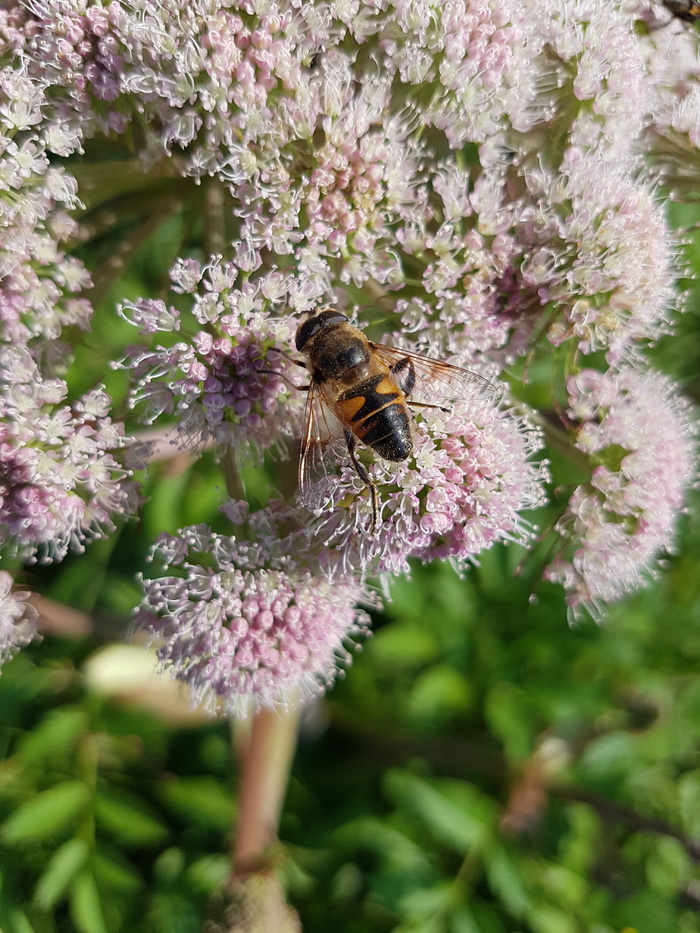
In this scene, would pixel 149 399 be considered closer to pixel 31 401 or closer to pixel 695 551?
pixel 31 401

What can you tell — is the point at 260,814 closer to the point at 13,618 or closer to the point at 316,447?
the point at 13,618

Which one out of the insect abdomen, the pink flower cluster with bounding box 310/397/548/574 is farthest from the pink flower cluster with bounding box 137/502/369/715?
the insect abdomen

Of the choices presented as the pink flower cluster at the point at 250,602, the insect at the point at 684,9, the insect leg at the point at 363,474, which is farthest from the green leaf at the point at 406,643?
the insect at the point at 684,9

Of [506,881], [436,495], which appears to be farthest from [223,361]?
[506,881]

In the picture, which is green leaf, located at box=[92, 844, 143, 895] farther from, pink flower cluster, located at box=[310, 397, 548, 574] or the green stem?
the green stem

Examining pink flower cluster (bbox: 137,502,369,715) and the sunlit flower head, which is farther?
the sunlit flower head

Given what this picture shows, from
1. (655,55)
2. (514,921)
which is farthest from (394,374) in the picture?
(514,921)

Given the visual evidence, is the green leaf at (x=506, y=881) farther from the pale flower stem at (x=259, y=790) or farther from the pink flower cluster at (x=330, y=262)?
the pink flower cluster at (x=330, y=262)
